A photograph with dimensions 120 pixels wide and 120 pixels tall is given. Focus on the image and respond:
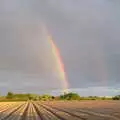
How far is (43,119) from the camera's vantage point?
4328 centimetres

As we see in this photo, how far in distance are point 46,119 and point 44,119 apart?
11.3 inches

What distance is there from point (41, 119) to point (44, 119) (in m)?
0.41

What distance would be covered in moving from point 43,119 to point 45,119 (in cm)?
27

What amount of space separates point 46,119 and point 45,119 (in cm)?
15

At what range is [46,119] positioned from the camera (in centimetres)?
4319

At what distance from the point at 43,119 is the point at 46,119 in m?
0.42

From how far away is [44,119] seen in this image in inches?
1704

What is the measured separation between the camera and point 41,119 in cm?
4319

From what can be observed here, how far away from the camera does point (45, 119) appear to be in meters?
43.2

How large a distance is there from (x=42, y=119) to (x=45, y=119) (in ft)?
1.34

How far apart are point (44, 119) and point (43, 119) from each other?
13 centimetres

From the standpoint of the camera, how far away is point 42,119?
142 feet
